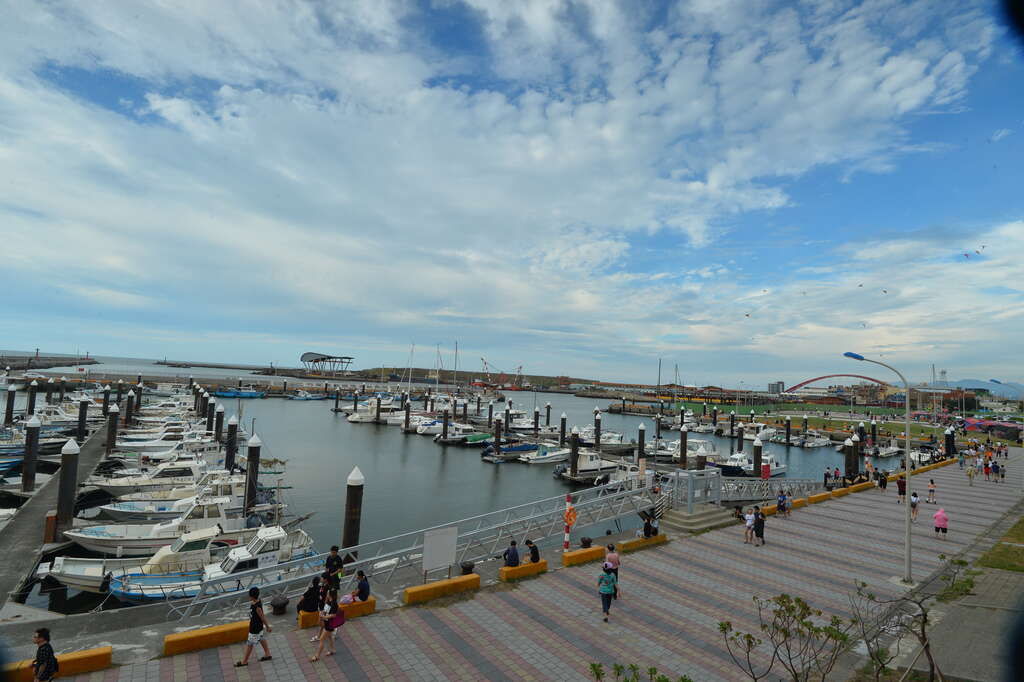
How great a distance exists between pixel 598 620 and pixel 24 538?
81.1 feet

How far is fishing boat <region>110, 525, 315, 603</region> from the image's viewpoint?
1888cm

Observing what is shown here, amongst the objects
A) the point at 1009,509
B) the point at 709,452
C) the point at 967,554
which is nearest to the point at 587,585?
the point at 967,554

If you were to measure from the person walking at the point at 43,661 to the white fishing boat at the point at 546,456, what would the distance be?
4578cm

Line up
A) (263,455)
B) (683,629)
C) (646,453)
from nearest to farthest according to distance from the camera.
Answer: (683,629) → (263,455) → (646,453)

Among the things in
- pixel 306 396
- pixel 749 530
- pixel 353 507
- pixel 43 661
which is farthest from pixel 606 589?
pixel 306 396

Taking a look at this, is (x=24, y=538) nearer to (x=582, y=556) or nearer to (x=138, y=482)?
(x=138, y=482)

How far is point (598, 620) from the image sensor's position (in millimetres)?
12758

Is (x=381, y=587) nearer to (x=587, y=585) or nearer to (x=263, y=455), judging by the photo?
(x=587, y=585)

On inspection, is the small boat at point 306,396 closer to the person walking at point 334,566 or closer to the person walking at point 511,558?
the person walking at point 511,558

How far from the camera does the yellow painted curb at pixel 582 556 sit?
16.7m

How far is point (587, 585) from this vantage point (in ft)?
49.3

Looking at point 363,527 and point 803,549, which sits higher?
point 803,549

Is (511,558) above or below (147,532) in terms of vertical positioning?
above

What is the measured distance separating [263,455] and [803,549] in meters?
48.7
